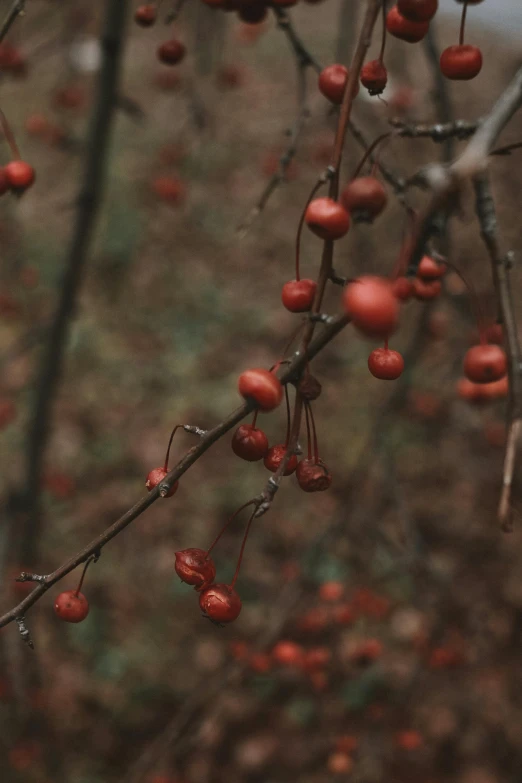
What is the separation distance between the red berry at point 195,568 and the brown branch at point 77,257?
2.01 meters

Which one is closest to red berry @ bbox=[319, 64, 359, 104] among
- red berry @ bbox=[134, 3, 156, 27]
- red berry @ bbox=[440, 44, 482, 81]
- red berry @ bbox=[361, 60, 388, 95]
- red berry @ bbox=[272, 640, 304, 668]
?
red berry @ bbox=[361, 60, 388, 95]

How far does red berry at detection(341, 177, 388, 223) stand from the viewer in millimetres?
939

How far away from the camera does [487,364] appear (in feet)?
3.88

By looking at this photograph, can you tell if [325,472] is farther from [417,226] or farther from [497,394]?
[497,394]

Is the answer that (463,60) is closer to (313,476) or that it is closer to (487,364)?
(487,364)

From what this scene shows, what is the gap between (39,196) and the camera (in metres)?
7.79

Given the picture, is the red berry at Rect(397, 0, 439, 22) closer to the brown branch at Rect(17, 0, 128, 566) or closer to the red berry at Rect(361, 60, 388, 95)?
the red berry at Rect(361, 60, 388, 95)

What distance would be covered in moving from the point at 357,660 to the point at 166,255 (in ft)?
17.0

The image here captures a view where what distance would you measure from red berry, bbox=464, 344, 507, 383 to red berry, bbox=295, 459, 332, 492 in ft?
1.11

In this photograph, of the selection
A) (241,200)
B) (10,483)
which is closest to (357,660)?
(10,483)

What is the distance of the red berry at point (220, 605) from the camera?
3.68 ft

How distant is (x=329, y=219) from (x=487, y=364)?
442 mm

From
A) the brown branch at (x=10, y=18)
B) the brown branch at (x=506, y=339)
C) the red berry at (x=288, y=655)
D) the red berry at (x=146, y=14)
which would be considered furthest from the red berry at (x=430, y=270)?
the red berry at (x=288, y=655)

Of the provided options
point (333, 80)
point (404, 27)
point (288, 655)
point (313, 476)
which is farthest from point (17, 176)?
point (288, 655)
